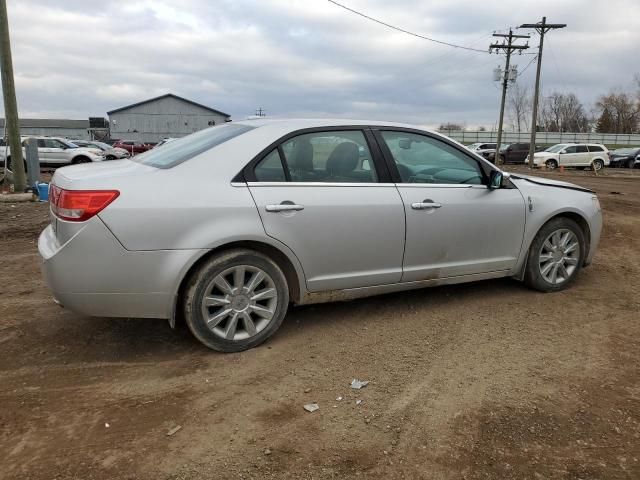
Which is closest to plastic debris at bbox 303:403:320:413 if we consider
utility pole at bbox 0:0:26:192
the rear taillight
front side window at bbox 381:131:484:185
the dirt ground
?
the dirt ground

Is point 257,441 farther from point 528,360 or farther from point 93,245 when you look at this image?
point 528,360

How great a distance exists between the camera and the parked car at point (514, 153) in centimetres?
3962

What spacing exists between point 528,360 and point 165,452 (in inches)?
92.7

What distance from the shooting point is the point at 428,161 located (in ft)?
14.2

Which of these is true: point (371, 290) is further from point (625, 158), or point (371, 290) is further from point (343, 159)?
point (625, 158)

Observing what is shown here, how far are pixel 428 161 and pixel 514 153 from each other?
38.5m

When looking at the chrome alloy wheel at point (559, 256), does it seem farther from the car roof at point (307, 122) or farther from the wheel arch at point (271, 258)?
the wheel arch at point (271, 258)

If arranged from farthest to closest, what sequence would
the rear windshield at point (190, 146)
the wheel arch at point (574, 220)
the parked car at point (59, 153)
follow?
1. the parked car at point (59, 153)
2. the wheel arch at point (574, 220)
3. the rear windshield at point (190, 146)

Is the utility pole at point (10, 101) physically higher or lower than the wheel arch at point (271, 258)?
higher

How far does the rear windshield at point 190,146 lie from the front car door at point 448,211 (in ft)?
3.78

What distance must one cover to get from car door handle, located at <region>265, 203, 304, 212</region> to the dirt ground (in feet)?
3.17

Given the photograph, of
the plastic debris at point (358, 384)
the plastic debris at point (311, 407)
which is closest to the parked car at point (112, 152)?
the plastic debris at point (358, 384)

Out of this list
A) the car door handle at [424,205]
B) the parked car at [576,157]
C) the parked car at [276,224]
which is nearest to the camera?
the parked car at [276,224]

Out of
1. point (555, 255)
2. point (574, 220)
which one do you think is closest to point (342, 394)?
point (555, 255)
